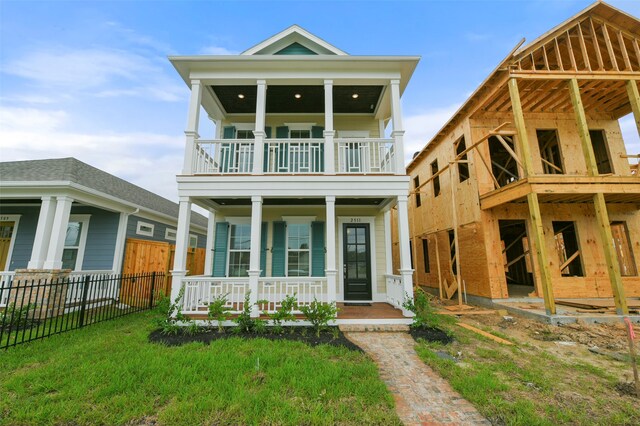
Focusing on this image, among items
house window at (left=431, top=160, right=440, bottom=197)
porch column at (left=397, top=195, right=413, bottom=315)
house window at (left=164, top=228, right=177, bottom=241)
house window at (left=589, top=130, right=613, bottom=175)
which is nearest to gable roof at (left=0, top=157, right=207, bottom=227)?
house window at (left=164, top=228, right=177, bottom=241)

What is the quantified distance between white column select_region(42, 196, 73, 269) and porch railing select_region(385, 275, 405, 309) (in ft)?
30.7

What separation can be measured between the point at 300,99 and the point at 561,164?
9501 millimetres

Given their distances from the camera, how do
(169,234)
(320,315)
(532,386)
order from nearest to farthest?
1. (532,386)
2. (320,315)
3. (169,234)

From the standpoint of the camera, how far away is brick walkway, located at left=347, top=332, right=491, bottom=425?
2.53 metres

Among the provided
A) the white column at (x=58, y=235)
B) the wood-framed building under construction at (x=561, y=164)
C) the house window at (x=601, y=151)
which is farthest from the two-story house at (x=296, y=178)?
the house window at (x=601, y=151)

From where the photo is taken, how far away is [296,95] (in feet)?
24.9

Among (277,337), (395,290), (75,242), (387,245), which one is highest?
(75,242)

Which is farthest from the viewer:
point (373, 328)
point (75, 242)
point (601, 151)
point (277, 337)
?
point (601, 151)

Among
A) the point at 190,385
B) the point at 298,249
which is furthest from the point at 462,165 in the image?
the point at 190,385

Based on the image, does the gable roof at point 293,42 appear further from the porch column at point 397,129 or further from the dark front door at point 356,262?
the dark front door at point 356,262

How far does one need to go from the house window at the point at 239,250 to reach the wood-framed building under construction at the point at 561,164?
266 inches

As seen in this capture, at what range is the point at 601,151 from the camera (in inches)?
372

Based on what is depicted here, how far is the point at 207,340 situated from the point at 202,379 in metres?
1.74

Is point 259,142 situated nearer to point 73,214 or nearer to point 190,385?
point 190,385
